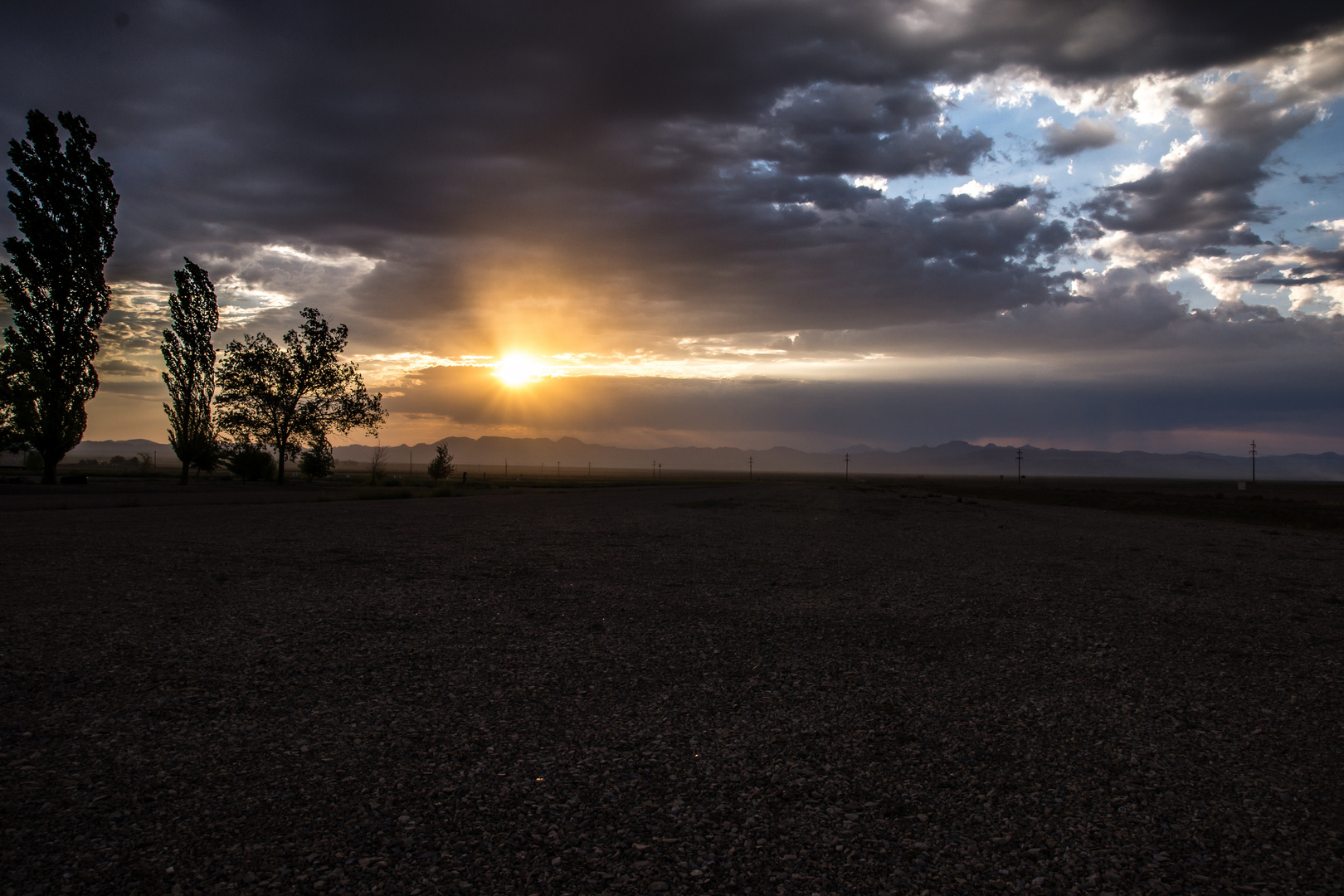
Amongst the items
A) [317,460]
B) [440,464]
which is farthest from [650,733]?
[440,464]

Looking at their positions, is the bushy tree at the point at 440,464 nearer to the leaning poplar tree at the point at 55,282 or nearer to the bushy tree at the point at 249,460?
the bushy tree at the point at 249,460

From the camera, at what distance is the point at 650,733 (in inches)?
224

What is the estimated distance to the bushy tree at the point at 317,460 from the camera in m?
49.2

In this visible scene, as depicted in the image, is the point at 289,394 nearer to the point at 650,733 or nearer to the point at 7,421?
the point at 7,421

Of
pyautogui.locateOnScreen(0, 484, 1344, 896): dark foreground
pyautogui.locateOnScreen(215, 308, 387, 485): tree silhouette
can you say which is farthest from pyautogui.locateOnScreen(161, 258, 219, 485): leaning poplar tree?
pyautogui.locateOnScreen(0, 484, 1344, 896): dark foreground

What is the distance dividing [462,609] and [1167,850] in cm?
848

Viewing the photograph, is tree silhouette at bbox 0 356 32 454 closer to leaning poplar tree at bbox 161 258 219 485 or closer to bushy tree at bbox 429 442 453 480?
leaning poplar tree at bbox 161 258 219 485

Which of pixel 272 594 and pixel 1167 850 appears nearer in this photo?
pixel 1167 850

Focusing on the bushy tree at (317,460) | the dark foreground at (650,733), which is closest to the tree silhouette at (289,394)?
the bushy tree at (317,460)

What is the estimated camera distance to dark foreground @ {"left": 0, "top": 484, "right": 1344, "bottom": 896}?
383 centimetres

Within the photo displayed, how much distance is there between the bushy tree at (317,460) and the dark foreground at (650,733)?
3837 centimetres

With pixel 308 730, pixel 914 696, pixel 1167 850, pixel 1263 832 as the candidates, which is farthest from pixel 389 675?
pixel 1263 832

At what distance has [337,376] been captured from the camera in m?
49.6

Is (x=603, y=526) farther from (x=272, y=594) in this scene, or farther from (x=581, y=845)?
(x=581, y=845)
